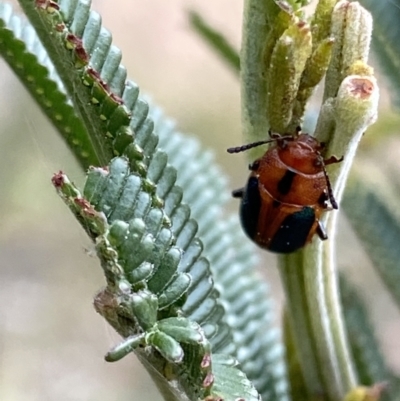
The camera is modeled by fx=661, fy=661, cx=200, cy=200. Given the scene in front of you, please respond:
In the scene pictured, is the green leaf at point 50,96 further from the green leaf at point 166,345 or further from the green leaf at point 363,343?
the green leaf at point 363,343

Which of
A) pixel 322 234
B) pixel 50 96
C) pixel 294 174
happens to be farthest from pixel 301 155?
pixel 50 96

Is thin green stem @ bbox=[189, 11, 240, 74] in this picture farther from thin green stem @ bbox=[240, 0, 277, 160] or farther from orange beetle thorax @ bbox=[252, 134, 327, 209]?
thin green stem @ bbox=[240, 0, 277, 160]

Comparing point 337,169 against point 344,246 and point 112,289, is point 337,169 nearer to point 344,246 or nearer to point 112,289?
point 112,289

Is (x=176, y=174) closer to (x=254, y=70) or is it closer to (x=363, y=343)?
(x=254, y=70)

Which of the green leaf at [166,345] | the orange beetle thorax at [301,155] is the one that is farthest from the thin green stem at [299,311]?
the green leaf at [166,345]

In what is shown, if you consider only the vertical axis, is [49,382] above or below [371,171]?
→ below

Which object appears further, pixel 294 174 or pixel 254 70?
pixel 294 174

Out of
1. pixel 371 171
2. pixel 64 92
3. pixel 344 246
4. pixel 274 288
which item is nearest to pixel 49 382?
pixel 274 288

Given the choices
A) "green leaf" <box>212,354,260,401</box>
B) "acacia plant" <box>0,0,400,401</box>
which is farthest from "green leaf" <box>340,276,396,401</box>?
"green leaf" <box>212,354,260,401</box>
